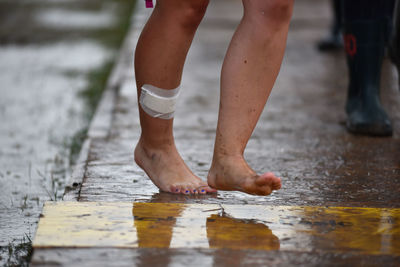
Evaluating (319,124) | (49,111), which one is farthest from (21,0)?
(319,124)

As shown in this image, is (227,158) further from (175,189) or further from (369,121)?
(369,121)

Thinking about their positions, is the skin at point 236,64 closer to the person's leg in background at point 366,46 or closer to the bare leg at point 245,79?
the bare leg at point 245,79

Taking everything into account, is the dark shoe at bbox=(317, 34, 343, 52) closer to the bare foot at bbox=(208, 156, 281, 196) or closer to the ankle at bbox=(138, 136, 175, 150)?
the ankle at bbox=(138, 136, 175, 150)

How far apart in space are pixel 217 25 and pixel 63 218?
6.02 metres

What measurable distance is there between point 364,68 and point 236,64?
1.71 metres

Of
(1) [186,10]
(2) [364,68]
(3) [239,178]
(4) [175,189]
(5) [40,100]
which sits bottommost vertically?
(5) [40,100]

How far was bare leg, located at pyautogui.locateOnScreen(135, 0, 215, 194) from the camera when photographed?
263cm

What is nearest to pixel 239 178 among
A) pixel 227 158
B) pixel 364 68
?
pixel 227 158

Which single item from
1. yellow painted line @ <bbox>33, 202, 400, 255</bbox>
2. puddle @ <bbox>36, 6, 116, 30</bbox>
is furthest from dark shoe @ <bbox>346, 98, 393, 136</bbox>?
puddle @ <bbox>36, 6, 116, 30</bbox>

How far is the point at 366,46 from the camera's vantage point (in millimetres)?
4027

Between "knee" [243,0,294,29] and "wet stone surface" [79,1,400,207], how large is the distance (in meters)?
0.66

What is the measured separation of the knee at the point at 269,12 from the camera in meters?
2.46

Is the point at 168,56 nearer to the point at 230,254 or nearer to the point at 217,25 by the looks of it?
the point at 230,254

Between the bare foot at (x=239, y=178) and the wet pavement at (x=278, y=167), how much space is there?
3.9 inches
